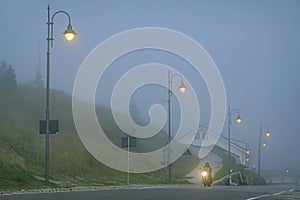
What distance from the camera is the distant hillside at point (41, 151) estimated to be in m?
40.2

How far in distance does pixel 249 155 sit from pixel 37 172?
89.2 metres

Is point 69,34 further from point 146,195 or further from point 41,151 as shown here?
point 41,151

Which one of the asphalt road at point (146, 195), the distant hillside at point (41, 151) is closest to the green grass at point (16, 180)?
the distant hillside at point (41, 151)

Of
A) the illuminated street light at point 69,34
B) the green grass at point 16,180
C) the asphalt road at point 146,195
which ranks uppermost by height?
the illuminated street light at point 69,34

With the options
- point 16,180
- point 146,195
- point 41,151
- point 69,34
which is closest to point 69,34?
point 69,34

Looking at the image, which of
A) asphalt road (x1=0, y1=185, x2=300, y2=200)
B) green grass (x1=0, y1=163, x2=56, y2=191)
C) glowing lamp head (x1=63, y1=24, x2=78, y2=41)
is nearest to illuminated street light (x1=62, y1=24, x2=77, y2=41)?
glowing lamp head (x1=63, y1=24, x2=78, y2=41)

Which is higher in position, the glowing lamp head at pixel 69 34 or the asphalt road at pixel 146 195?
the glowing lamp head at pixel 69 34

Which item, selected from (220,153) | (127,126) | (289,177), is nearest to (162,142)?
(127,126)

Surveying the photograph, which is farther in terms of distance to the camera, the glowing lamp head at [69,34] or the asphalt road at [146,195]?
the glowing lamp head at [69,34]

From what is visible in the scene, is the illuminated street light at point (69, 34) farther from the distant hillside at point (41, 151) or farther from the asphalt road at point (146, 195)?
the asphalt road at point (146, 195)

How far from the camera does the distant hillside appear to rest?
132 ft

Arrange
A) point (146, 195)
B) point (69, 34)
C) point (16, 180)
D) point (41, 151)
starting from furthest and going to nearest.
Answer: point (41, 151) → point (16, 180) → point (69, 34) → point (146, 195)

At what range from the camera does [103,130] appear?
261 feet

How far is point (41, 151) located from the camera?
2157 inches
